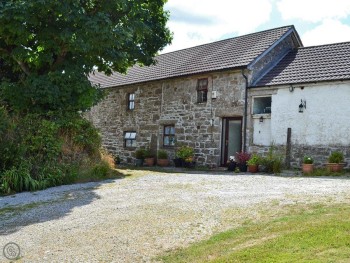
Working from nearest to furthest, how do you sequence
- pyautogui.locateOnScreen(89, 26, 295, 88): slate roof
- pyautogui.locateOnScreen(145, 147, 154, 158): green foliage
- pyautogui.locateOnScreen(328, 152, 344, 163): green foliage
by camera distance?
pyautogui.locateOnScreen(328, 152, 344, 163): green foliage
pyautogui.locateOnScreen(89, 26, 295, 88): slate roof
pyautogui.locateOnScreen(145, 147, 154, 158): green foliage

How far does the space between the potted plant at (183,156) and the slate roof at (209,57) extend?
390 centimetres

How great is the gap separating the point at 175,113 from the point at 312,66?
7.26 metres

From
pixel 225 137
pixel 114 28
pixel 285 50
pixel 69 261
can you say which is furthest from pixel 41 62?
pixel 285 50

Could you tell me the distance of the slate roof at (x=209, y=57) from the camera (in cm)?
1941

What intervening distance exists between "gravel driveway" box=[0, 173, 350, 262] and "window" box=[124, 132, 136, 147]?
1148 centimetres

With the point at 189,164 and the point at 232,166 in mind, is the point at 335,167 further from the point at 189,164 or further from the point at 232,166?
the point at 189,164

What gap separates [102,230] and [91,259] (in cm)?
132

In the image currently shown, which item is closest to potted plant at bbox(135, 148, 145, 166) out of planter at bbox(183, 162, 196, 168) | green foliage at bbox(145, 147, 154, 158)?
green foliage at bbox(145, 147, 154, 158)

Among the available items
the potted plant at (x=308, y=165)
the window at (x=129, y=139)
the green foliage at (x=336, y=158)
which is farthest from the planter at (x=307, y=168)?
the window at (x=129, y=139)

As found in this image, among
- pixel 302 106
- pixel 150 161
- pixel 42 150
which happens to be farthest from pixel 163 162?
pixel 42 150

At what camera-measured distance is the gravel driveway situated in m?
6.21

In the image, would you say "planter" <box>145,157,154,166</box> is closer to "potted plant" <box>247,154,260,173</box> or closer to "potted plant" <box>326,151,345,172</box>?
"potted plant" <box>247,154,260,173</box>

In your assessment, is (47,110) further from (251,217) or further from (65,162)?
(251,217)

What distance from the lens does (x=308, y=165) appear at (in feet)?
49.5
